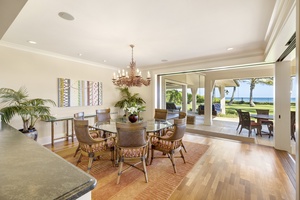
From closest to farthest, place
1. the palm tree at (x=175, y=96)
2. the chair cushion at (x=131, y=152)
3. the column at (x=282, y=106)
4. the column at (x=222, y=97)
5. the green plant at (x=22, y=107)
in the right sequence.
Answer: the chair cushion at (x=131, y=152)
the green plant at (x=22, y=107)
the column at (x=282, y=106)
the palm tree at (x=175, y=96)
the column at (x=222, y=97)

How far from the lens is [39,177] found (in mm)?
727

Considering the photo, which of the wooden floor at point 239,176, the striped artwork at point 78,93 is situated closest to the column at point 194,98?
the wooden floor at point 239,176

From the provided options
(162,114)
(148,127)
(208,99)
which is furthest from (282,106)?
(148,127)

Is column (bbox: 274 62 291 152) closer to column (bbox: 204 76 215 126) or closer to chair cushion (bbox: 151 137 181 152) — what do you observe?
chair cushion (bbox: 151 137 181 152)

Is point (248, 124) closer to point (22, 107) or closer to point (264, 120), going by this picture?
point (264, 120)

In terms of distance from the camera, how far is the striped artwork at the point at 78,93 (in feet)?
14.4

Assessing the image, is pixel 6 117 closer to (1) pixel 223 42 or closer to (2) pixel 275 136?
(1) pixel 223 42

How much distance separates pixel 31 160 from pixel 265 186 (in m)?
3.03

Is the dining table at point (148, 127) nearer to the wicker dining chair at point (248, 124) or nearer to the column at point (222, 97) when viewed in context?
the wicker dining chair at point (248, 124)

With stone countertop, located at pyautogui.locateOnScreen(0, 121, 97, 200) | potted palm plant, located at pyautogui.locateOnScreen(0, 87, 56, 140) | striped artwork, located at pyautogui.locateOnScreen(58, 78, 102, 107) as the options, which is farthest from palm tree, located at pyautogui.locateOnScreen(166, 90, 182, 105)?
stone countertop, located at pyautogui.locateOnScreen(0, 121, 97, 200)

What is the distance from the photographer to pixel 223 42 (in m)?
3.25

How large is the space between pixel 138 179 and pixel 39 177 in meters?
1.99

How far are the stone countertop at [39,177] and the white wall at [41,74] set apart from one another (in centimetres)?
348

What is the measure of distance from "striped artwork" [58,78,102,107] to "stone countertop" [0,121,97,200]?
12.2 feet
